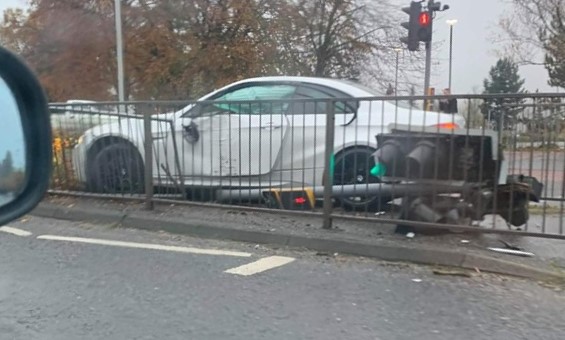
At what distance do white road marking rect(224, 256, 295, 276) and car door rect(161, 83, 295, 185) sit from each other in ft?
5.09

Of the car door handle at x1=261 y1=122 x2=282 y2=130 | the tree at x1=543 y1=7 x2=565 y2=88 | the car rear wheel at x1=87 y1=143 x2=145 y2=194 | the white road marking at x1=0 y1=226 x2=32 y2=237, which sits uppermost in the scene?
the tree at x1=543 y1=7 x2=565 y2=88

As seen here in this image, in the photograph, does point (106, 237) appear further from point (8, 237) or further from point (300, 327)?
point (300, 327)

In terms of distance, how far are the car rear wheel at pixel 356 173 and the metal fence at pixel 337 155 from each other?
0.01 meters

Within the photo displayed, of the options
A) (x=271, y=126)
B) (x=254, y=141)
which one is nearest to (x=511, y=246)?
(x=271, y=126)

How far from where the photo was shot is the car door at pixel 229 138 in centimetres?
668

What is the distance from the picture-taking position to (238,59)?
23.8 meters

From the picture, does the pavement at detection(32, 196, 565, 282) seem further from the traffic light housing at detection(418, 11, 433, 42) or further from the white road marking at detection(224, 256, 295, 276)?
the traffic light housing at detection(418, 11, 433, 42)

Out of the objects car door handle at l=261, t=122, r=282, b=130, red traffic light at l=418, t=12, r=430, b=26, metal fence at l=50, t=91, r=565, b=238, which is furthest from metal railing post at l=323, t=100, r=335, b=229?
red traffic light at l=418, t=12, r=430, b=26

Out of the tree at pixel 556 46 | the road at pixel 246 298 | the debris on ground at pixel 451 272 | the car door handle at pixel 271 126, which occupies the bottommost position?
the road at pixel 246 298

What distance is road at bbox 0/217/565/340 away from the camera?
373 centimetres

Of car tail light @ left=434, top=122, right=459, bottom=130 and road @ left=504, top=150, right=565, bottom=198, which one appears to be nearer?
road @ left=504, top=150, right=565, bottom=198

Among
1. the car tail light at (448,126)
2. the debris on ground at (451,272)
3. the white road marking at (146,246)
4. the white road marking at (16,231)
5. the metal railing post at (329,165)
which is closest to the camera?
the debris on ground at (451,272)

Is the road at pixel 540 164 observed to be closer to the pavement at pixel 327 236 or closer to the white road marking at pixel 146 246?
the pavement at pixel 327 236

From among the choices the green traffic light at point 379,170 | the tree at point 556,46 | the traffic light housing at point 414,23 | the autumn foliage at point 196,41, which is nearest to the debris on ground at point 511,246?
the green traffic light at point 379,170
